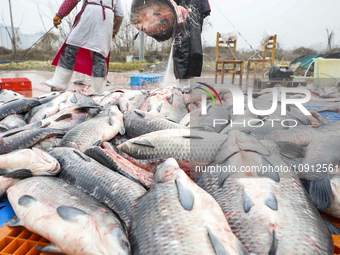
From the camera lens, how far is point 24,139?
2318 millimetres

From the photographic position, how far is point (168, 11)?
103 inches

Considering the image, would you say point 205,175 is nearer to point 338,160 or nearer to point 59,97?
point 338,160

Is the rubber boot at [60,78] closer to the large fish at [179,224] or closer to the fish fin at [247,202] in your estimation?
the large fish at [179,224]

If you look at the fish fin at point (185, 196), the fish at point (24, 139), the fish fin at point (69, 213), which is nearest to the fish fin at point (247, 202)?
the fish fin at point (185, 196)

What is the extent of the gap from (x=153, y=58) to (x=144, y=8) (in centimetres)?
1743

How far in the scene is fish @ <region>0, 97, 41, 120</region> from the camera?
3.33 m

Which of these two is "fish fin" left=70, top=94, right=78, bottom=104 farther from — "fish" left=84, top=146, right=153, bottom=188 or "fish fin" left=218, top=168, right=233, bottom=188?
"fish fin" left=218, top=168, right=233, bottom=188

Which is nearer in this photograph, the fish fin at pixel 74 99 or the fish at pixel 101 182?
the fish at pixel 101 182

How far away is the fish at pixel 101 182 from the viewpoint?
1.45 meters

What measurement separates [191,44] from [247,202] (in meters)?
4.25

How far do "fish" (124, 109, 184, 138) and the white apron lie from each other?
2.82m

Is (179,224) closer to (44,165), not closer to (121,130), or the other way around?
(44,165)

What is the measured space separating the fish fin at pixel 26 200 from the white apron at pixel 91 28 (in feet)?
13.4

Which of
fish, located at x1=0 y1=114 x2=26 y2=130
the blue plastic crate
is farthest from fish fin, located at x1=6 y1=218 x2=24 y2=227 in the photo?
the blue plastic crate
